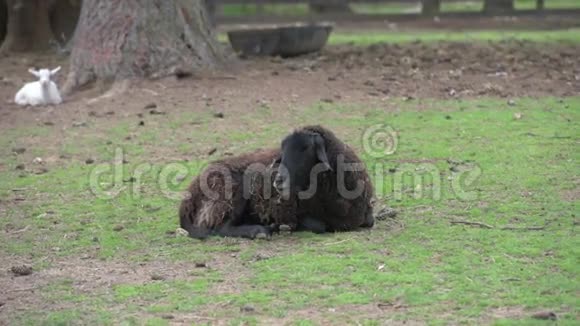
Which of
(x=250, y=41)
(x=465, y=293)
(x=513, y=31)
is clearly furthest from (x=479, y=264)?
(x=513, y=31)

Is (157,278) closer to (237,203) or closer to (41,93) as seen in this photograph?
(237,203)

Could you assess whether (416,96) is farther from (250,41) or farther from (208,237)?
(208,237)

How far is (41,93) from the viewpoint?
14.5 m

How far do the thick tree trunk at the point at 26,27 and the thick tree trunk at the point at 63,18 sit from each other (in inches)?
21.2

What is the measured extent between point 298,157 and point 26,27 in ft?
42.3

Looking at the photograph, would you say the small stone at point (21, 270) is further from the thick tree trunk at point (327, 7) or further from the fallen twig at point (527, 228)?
the thick tree trunk at point (327, 7)

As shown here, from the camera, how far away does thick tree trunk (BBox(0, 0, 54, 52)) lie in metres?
19.3

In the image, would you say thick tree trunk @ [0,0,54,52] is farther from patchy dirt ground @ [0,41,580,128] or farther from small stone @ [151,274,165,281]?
small stone @ [151,274,165,281]

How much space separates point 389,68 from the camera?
640 inches

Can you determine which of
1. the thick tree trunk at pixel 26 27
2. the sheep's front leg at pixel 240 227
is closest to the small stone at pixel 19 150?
the sheep's front leg at pixel 240 227

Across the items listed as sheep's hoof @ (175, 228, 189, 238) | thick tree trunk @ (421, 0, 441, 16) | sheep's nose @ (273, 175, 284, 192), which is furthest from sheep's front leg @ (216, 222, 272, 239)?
thick tree trunk @ (421, 0, 441, 16)

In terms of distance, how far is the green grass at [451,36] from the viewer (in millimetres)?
21164

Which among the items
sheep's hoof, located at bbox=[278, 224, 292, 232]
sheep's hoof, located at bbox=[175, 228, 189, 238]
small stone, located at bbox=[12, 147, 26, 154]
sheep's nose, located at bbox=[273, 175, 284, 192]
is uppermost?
sheep's nose, located at bbox=[273, 175, 284, 192]

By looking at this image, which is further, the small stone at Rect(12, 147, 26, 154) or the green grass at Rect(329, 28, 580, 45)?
the green grass at Rect(329, 28, 580, 45)
